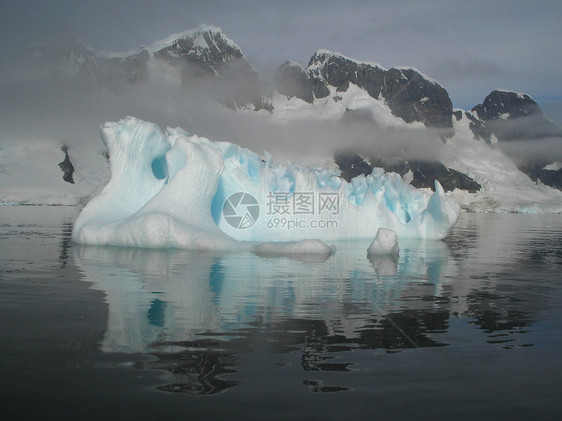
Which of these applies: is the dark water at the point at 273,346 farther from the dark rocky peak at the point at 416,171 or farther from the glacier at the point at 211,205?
the dark rocky peak at the point at 416,171

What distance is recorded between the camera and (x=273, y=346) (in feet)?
22.0

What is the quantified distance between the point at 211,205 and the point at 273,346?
56.5 feet

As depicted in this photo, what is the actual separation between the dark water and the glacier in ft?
18.8

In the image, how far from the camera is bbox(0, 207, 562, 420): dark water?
483 cm

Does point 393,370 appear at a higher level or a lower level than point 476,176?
lower

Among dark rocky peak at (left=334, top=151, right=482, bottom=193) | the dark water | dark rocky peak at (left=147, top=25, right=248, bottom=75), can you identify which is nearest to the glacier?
the dark water

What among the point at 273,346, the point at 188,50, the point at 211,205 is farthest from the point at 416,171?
the point at 273,346

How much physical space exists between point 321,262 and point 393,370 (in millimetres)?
10876

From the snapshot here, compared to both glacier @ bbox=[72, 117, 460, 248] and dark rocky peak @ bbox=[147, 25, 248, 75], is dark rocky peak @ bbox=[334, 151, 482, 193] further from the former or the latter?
glacier @ bbox=[72, 117, 460, 248]

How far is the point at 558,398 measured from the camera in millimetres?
5168

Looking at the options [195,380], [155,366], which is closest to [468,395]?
[195,380]

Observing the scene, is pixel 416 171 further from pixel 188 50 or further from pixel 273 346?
pixel 273 346

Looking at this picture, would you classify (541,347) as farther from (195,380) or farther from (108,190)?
(108,190)

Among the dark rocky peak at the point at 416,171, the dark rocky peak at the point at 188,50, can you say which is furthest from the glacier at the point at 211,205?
the dark rocky peak at the point at 416,171
